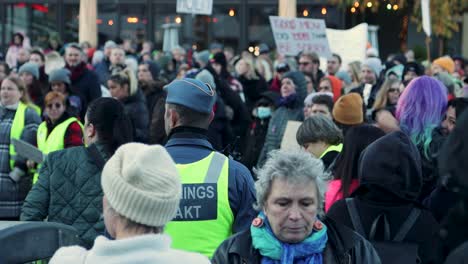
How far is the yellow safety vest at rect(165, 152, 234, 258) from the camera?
5246 millimetres

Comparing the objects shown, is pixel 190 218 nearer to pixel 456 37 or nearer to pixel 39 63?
pixel 39 63

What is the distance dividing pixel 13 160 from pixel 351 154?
458 cm

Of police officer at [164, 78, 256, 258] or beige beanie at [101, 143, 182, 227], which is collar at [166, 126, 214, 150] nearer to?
police officer at [164, 78, 256, 258]

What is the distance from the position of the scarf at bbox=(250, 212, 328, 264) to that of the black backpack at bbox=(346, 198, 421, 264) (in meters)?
0.72

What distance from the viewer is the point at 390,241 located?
5148 mm

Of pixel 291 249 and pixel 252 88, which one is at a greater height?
pixel 291 249

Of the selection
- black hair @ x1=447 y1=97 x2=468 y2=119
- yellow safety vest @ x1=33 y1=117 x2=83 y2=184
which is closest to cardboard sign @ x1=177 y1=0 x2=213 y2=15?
yellow safety vest @ x1=33 y1=117 x2=83 y2=184

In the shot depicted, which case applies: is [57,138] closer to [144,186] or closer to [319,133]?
[319,133]

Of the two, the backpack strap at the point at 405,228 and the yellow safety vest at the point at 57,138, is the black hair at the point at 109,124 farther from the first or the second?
the yellow safety vest at the point at 57,138

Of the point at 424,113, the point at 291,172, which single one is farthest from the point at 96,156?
the point at 424,113

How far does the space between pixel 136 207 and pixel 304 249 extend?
1256mm

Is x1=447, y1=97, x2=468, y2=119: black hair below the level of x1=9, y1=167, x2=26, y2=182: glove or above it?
above

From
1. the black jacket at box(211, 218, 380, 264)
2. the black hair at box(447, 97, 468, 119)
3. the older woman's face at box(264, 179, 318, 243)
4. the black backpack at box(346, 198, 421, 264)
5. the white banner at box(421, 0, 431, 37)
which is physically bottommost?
the black backpack at box(346, 198, 421, 264)

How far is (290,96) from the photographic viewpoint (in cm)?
1251
